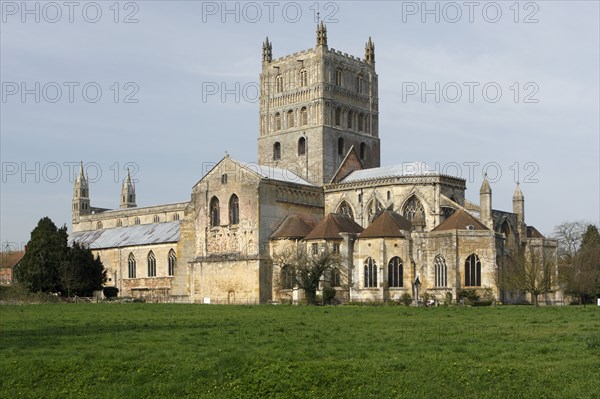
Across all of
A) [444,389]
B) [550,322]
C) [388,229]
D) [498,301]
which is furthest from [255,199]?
[444,389]

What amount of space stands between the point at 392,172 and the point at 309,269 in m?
16.4

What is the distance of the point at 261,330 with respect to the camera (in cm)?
3036

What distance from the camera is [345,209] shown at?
257 feet

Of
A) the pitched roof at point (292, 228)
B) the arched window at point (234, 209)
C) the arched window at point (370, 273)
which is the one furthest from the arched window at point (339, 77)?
the arched window at point (370, 273)

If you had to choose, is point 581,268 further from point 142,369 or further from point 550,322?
point 142,369

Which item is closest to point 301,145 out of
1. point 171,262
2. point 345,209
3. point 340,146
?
point 340,146

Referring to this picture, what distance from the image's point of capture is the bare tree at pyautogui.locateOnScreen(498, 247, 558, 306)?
6075 cm

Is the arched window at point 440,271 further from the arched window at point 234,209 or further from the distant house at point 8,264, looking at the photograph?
the distant house at point 8,264

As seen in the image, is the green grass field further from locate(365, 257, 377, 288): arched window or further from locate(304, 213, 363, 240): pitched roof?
locate(304, 213, 363, 240): pitched roof

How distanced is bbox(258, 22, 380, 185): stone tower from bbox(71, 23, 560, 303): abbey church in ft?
0.39

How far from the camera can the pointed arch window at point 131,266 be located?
9538 centimetres

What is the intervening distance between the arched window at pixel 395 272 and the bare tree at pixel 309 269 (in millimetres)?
3565

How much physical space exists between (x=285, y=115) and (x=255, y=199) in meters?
14.5

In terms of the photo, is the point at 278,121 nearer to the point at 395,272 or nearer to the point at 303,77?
the point at 303,77
